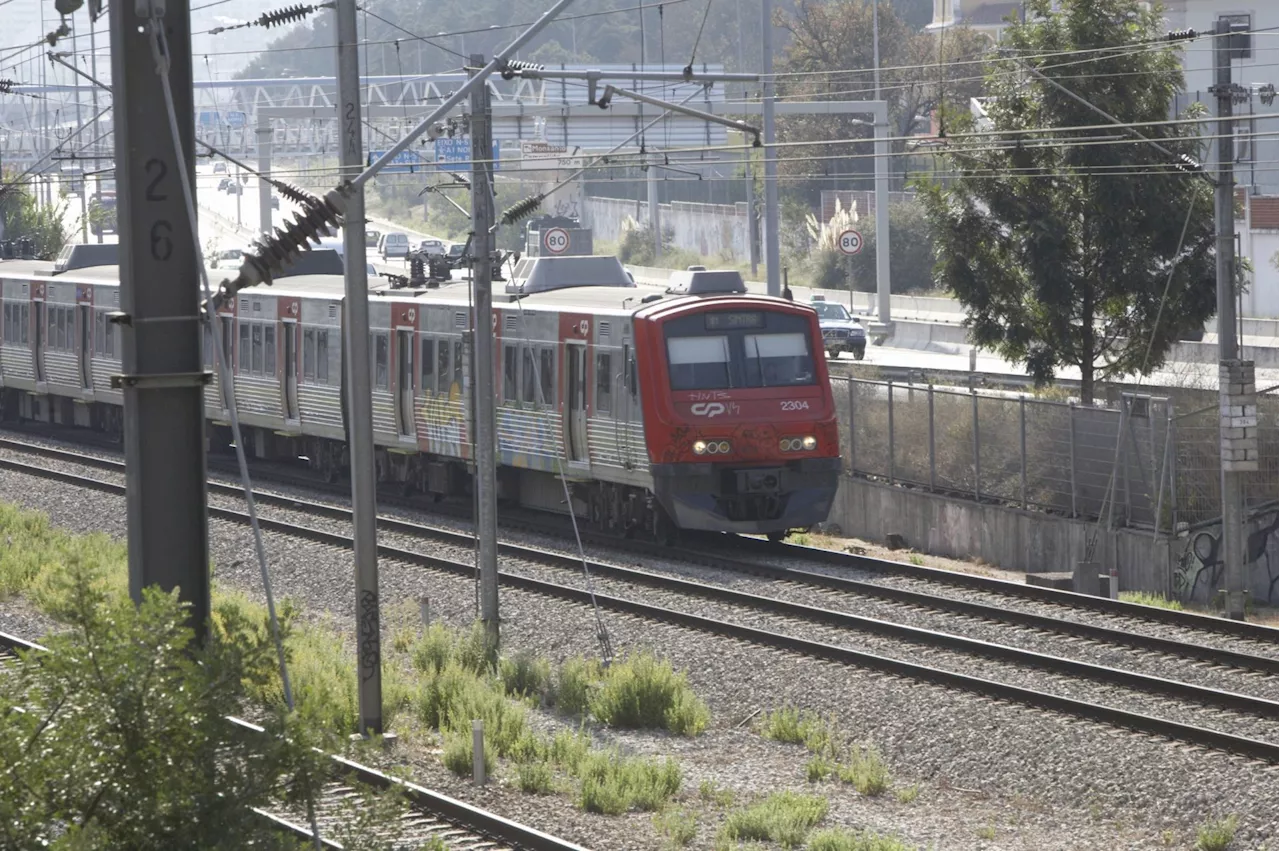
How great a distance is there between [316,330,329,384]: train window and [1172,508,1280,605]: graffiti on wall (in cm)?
1250

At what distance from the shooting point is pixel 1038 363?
2400 cm

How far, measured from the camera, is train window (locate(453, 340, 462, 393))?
23688mm

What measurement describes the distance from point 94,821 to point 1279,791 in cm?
769

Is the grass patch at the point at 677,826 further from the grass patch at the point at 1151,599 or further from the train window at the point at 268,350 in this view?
the train window at the point at 268,350

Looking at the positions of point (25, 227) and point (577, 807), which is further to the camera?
point (25, 227)

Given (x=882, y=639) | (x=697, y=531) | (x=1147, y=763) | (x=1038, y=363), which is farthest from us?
(x=1038, y=363)

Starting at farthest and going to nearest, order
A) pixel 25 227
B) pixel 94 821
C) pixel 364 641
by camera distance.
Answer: pixel 25 227, pixel 364 641, pixel 94 821

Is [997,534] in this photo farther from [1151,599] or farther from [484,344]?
[484,344]

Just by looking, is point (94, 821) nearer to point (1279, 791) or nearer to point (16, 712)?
point (16, 712)

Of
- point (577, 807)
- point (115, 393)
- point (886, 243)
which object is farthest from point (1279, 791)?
point (886, 243)

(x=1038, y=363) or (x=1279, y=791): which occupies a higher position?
(x=1038, y=363)

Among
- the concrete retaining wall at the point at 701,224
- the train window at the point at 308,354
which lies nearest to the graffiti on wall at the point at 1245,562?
the train window at the point at 308,354

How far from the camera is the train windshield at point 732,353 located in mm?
20062

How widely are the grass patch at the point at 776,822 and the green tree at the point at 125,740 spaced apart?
4636 mm
